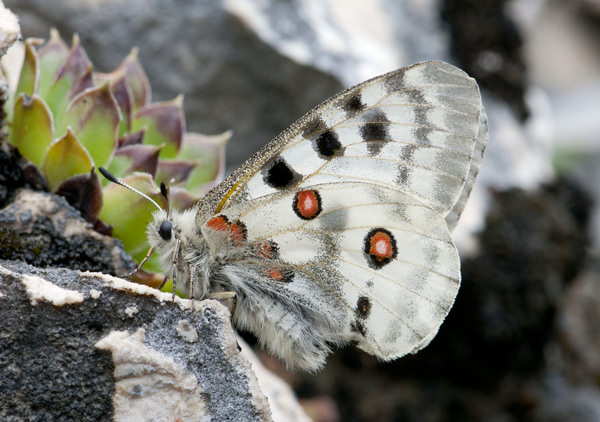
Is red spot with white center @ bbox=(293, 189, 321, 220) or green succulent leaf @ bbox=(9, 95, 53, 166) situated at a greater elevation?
red spot with white center @ bbox=(293, 189, 321, 220)

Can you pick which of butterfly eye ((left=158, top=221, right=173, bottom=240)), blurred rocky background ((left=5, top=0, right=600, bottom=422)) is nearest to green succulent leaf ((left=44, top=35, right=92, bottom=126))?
butterfly eye ((left=158, top=221, right=173, bottom=240))

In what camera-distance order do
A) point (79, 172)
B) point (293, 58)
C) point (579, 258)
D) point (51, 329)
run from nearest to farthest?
point (51, 329) < point (79, 172) < point (293, 58) < point (579, 258)

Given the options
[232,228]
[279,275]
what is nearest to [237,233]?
[232,228]

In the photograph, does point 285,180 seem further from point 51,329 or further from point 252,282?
point 51,329

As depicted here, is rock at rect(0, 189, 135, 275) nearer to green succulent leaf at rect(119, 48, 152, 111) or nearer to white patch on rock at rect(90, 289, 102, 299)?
white patch on rock at rect(90, 289, 102, 299)

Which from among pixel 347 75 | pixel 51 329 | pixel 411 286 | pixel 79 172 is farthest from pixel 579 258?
A: pixel 51 329

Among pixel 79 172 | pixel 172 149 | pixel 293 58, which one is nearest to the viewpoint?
pixel 79 172

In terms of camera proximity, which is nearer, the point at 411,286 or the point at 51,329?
the point at 51,329
